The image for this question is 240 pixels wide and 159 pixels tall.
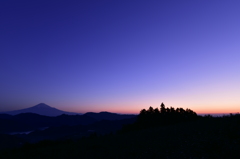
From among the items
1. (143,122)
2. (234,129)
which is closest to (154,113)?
(143,122)

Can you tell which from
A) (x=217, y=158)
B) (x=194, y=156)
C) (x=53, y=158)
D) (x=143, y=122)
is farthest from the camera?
(x=143, y=122)

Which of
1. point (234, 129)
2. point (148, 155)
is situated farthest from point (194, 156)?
point (234, 129)

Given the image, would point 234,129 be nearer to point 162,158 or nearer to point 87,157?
point 162,158

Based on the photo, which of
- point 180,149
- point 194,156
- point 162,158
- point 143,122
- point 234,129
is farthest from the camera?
point 143,122

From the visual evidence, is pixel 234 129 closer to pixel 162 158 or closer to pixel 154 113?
pixel 162 158

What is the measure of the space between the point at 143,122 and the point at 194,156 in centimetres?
5375

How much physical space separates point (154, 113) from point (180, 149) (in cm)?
5852

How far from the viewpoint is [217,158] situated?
806 cm

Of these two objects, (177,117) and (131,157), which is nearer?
(131,157)

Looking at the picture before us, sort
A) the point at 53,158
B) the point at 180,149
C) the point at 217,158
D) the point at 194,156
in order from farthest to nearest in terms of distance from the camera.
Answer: the point at 53,158, the point at 180,149, the point at 194,156, the point at 217,158

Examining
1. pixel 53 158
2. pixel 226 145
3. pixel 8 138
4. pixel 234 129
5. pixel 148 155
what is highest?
pixel 234 129

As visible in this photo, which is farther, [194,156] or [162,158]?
[162,158]

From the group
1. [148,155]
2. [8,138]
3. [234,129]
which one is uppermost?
[234,129]

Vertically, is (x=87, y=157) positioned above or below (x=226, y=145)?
below
